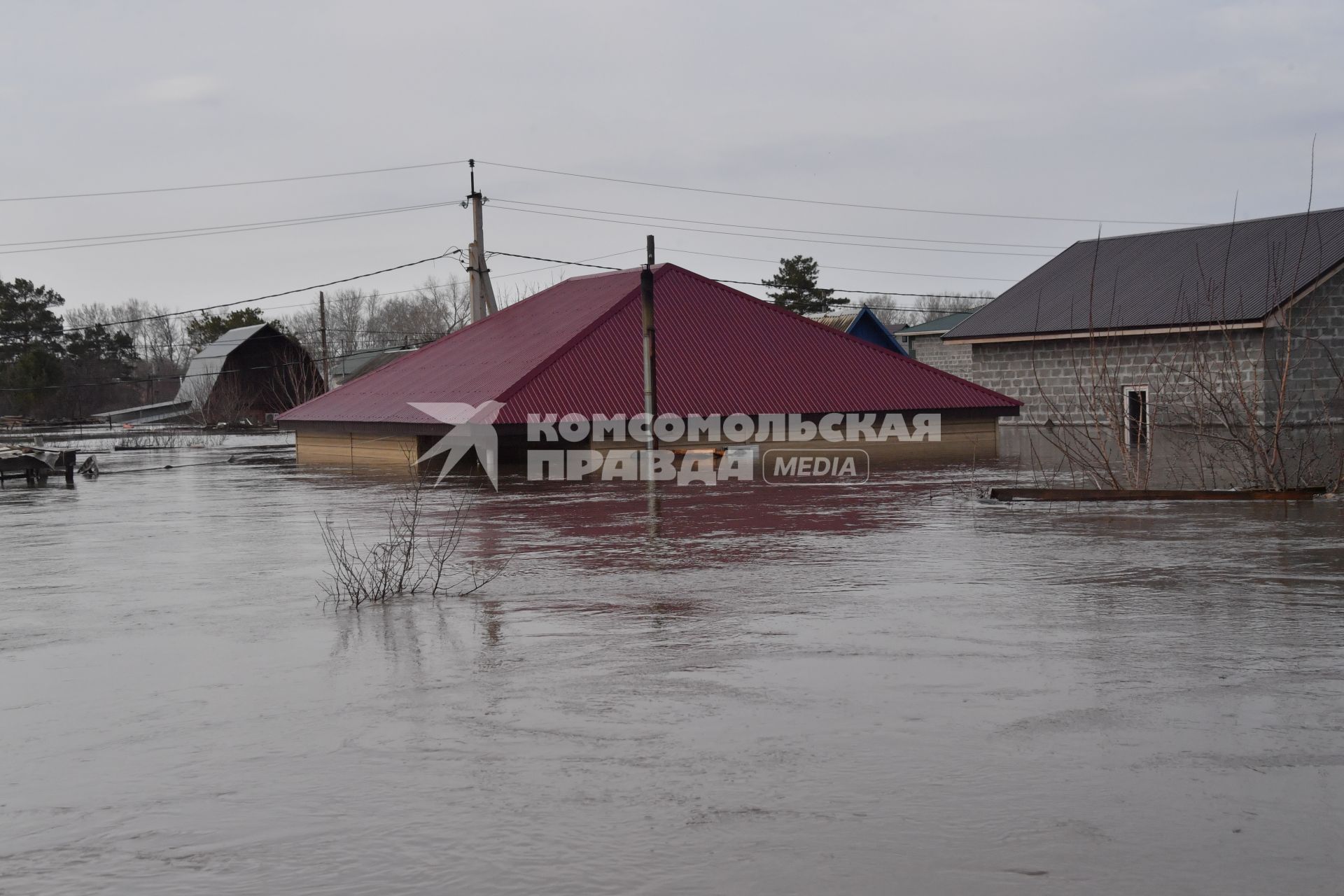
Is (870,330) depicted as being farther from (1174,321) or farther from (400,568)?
(400,568)

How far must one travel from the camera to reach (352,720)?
7703mm

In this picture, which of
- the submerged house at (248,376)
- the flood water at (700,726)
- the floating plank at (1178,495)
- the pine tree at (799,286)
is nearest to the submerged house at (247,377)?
the submerged house at (248,376)

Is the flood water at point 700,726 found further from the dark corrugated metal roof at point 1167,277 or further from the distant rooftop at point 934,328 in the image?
the distant rooftop at point 934,328

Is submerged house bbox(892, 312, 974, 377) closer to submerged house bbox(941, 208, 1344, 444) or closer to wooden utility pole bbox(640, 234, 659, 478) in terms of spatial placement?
submerged house bbox(941, 208, 1344, 444)

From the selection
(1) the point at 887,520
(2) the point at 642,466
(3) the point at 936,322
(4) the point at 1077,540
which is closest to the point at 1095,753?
(4) the point at 1077,540

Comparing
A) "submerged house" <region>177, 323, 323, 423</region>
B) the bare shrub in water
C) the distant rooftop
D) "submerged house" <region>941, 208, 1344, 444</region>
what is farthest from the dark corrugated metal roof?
"submerged house" <region>177, 323, 323, 423</region>

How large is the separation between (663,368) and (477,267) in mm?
11959

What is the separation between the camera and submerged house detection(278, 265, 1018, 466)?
32844 mm

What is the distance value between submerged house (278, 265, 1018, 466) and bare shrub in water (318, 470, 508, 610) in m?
13.7

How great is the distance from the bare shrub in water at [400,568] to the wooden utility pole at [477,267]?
26791mm

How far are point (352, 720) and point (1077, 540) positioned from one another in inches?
387

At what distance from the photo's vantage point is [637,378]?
110ft

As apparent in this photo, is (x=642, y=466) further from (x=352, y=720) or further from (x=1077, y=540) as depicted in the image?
(x=352, y=720)

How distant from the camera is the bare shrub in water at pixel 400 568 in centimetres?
Result: 1218
